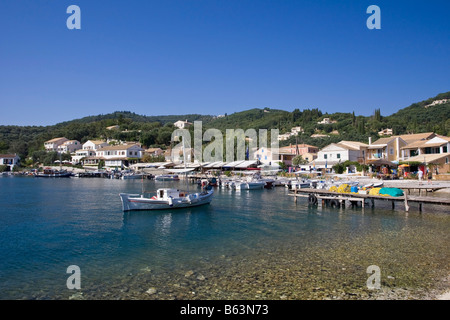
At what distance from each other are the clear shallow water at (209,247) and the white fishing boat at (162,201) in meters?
0.73

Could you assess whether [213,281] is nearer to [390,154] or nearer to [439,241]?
[439,241]

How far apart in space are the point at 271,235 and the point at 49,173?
8364 centimetres

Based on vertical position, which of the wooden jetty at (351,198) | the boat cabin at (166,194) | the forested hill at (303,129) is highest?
the forested hill at (303,129)

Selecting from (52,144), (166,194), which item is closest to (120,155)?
(52,144)

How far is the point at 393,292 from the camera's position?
31.5 ft

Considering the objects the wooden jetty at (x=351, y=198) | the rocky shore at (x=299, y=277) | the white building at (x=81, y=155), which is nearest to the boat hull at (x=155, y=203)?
the wooden jetty at (x=351, y=198)

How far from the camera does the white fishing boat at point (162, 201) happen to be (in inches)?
992

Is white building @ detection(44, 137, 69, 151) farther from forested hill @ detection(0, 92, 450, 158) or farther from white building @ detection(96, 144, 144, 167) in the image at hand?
white building @ detection(96, 144, 144, 167)

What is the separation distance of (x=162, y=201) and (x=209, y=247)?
1152cm

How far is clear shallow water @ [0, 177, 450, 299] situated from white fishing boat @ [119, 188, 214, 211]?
73cm

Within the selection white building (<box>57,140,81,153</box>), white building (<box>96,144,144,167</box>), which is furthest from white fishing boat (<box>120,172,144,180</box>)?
white building (<box>57,140,81,153</box>)

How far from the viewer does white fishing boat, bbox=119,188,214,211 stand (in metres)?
25.2

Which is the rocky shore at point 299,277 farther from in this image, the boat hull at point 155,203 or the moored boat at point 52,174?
the moored boat at point 52,174

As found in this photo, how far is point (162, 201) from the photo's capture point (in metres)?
25.7
